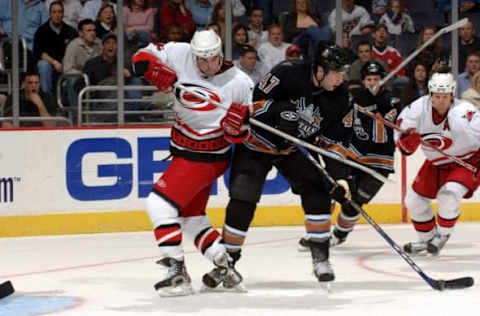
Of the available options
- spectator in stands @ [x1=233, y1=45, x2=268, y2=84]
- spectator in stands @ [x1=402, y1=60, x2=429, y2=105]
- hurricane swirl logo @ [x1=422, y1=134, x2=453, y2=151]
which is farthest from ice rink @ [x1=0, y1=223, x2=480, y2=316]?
spectator in stands @ [x1=402, y1=60, x2=429, y2=105]

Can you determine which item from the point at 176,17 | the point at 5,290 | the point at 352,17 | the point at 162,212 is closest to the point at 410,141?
the point at 162,212

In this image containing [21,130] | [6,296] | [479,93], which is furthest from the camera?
[479,93]

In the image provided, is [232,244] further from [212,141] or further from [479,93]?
[479,93]

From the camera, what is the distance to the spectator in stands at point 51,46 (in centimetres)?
784

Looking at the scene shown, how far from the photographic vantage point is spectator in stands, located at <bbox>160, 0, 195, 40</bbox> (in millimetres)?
8188

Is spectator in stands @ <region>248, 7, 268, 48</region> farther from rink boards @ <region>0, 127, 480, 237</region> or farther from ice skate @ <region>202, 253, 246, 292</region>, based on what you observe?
ice skate @ <region>202, 253, 246, 292</region>

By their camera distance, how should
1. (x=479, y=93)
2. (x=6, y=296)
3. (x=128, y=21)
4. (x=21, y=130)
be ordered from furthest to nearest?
(x=479, y=93) → (x=128, y=21) → (x=21, y=130) → (x=6, y=296)

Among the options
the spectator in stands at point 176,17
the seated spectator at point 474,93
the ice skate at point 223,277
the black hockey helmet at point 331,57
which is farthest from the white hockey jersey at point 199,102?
the seated spectator at point 474,93

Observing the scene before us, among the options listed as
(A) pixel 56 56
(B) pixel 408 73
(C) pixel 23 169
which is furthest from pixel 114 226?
(B) pixel 408 73

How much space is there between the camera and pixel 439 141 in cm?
637

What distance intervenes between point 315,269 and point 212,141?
0.77 metres

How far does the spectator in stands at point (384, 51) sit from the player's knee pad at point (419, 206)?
2.58m

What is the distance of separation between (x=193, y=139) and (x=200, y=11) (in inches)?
136

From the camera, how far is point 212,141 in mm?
5051
